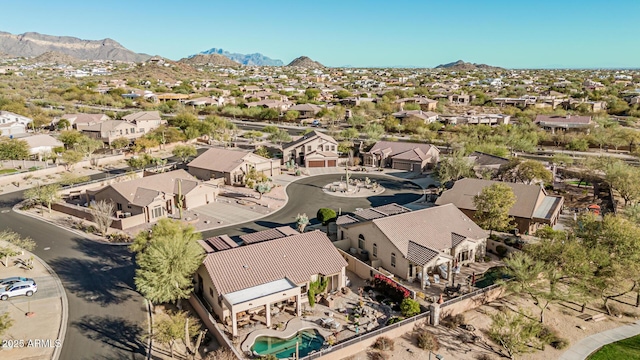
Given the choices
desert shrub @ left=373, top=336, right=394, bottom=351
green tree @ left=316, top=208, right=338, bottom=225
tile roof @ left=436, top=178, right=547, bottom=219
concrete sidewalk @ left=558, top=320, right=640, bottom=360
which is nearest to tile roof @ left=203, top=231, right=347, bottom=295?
desert shrub @ left=373, top=336, right=394, bottom=351

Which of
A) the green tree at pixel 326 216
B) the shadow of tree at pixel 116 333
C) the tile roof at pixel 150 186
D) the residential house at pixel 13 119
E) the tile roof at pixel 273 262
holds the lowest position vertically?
the shadow of tree at pixel 116 333

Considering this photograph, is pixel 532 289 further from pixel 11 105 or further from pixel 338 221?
pixel 11 105

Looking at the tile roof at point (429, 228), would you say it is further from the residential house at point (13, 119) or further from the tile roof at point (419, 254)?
the residential house at point (13, 119)

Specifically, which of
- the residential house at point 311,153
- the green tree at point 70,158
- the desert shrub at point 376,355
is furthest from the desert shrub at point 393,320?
the green tree at point 70,158

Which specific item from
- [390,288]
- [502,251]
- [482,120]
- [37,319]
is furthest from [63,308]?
[482,120]

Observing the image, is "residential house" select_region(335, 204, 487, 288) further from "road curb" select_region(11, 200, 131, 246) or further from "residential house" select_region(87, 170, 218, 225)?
"road curb" select_region(11, 200, 131, 246)
